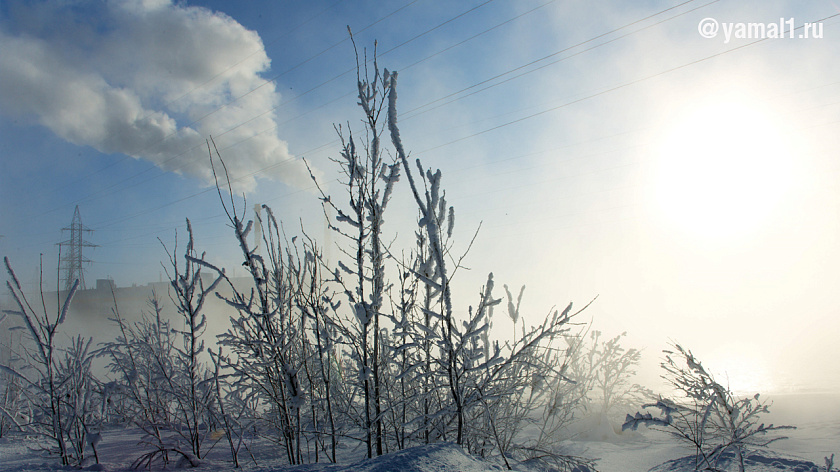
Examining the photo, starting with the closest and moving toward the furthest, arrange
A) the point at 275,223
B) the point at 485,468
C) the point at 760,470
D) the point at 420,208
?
the point at 485,468, the point at 420,208, the point at 275,223, the point at 760,470

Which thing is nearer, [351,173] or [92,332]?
[351,173]

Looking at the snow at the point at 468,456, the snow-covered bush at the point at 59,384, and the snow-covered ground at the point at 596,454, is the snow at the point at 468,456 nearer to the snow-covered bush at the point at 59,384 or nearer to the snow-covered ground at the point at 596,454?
the snow-covered ground at the point at 596,454

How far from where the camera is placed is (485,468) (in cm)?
191

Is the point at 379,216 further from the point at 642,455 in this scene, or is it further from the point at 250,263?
the point at 642,455

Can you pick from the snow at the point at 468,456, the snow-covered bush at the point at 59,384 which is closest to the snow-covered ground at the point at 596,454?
the snow at the point at 468,456

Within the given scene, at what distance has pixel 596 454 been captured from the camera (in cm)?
1002

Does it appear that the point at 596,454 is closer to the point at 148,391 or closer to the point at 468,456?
the point at 468,456

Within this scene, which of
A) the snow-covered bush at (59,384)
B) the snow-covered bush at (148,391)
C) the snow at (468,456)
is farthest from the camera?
the snow-covered bush at (148,391)

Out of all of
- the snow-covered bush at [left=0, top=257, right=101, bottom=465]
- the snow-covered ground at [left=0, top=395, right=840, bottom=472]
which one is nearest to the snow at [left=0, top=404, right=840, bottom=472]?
the snow-covered ground at [left=0, top=395, right=840, bottom=472]

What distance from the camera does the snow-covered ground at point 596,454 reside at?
1896 millimetres

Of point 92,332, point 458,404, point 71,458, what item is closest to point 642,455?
point 458,404

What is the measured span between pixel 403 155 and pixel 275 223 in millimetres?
1808

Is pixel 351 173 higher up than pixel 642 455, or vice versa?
pixel 351 173

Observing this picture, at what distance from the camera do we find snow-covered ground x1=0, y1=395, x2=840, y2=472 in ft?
6.22
